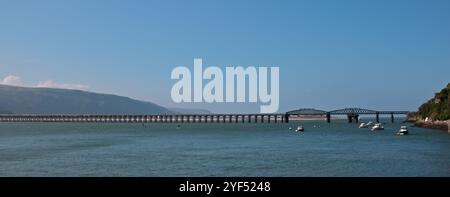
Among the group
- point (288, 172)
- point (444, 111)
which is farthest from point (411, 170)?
point (444, 111)

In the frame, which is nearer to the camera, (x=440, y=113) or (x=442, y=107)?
(x=440, y=113)

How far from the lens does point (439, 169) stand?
3225cm

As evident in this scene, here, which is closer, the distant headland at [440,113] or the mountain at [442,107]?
the distant headland at [440,113]

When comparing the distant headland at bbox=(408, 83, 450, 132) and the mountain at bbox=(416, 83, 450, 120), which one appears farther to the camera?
the mountain at bbox=(416, 83, 450, 120)

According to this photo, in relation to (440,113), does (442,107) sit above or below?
above
